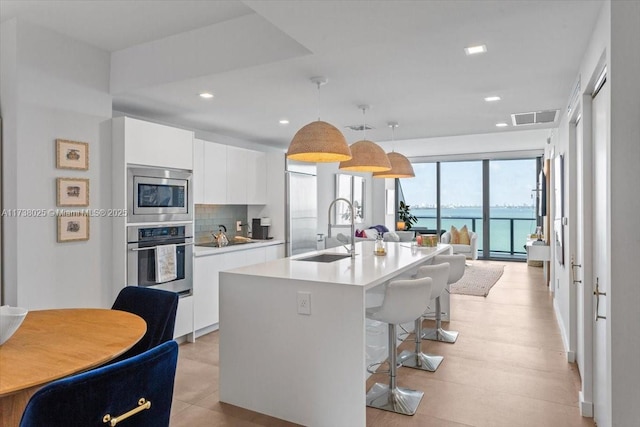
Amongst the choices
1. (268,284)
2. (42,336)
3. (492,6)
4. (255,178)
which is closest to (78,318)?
(42,336)

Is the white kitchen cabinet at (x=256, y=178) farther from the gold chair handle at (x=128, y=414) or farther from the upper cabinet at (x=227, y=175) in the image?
the gold chair handle at (x=128, y=414)

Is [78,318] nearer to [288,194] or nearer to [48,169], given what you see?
[48,169]

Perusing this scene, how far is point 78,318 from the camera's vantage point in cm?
201

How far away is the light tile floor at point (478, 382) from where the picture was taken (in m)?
2.65

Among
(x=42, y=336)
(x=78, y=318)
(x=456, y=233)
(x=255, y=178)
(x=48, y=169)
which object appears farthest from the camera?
(x=456, y=233)

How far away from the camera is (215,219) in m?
5.63

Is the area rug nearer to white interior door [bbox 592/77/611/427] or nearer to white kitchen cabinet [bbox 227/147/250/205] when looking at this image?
white kitchen cabinet [bbox 227/147/250/205]

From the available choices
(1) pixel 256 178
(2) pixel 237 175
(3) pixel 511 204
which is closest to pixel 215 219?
(2) pixel 237 175

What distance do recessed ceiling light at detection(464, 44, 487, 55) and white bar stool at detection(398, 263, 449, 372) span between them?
5.24 ft

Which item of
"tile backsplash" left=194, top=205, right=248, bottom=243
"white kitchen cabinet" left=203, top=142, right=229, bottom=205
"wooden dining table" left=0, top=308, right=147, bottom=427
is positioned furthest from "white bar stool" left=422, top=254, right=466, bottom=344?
"tile backsplash" left=194, top=205, right=248, bottom=243

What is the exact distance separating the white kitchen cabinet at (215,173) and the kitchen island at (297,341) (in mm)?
2232

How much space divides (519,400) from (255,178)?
4128mm

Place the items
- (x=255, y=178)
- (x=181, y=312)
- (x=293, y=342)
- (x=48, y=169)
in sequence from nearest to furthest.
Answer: (x=293, y=342), (x=48, y=169), (x=181, y=312), (x=255, y=178)
